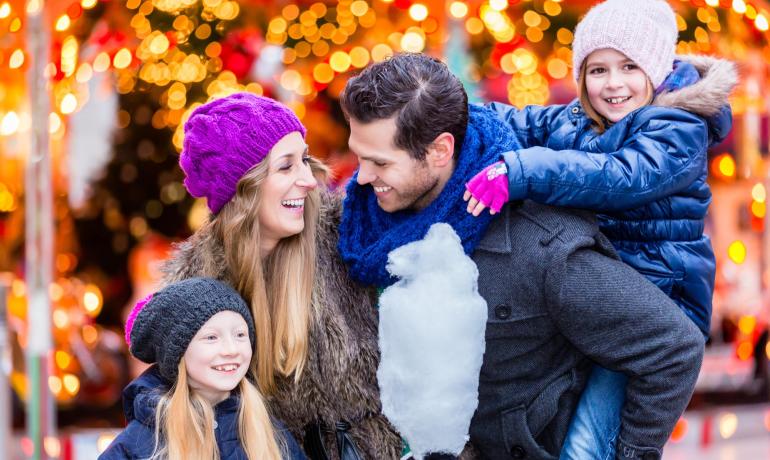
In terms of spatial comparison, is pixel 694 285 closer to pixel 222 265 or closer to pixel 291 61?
pixel 222 265

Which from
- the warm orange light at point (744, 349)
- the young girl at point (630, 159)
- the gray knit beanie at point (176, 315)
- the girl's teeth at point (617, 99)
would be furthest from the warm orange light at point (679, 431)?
the gray knit beanie at point (176, 315)

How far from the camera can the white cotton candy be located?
230 cm

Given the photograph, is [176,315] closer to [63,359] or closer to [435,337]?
[435,337]

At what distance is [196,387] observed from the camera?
7.63 ft

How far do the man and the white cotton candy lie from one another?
0.14 feet

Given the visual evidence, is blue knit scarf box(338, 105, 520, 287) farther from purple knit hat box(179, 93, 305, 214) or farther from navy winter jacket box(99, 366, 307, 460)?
navy winter jacket box(99, 366, 307, 460)

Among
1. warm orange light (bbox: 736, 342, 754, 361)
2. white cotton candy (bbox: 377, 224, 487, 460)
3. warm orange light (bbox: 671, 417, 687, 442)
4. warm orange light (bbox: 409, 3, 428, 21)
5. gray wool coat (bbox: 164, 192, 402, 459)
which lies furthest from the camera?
warm orange light (bbox: 736, 342, 754, 361)

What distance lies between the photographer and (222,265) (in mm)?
2445

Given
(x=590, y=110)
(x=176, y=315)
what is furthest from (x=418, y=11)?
(x=176, y=315)

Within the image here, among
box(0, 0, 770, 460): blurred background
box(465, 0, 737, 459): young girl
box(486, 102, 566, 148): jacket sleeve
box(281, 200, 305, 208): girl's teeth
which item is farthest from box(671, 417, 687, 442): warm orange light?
box(281, 200, 305, 208): girl's teeth

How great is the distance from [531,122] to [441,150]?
0.41 metres

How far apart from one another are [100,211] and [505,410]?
448 cm

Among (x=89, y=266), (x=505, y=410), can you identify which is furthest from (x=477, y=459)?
(x=89, y=266)

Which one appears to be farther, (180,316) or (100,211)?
(100,211)
